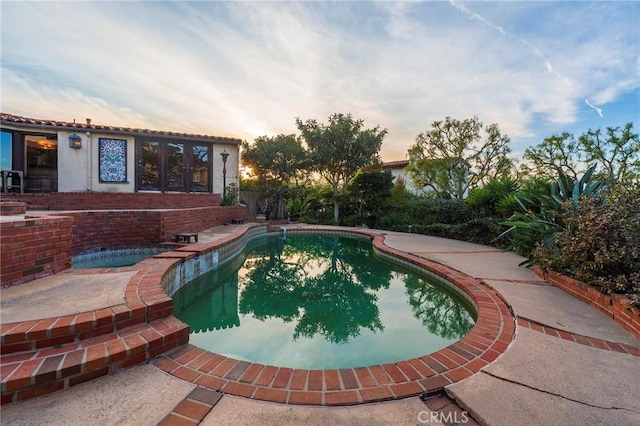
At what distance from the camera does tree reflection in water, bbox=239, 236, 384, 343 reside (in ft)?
11.6

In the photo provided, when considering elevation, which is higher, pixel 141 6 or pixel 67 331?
pixel 141 6

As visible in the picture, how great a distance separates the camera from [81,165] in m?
9.68

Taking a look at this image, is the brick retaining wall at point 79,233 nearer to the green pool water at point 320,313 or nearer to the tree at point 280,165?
the green pool water at point 320,313

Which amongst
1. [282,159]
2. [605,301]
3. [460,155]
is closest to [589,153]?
[460,155]

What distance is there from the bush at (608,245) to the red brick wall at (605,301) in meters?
0.09

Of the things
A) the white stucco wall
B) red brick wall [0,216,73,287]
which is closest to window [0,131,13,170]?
the white stucco wall

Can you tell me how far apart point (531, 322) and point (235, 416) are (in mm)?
2910

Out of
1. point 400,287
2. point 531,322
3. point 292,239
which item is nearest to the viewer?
point 531,322

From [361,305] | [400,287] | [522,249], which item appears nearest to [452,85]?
[522,249]

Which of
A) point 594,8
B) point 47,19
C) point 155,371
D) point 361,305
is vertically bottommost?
point 361,305

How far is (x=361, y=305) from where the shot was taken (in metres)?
4.19

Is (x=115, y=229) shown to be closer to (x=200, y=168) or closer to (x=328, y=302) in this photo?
(x=328, y=302)

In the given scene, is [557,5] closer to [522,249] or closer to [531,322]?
[522,249]

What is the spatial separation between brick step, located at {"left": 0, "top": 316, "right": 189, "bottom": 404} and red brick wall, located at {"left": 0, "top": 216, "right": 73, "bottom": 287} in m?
1.48
